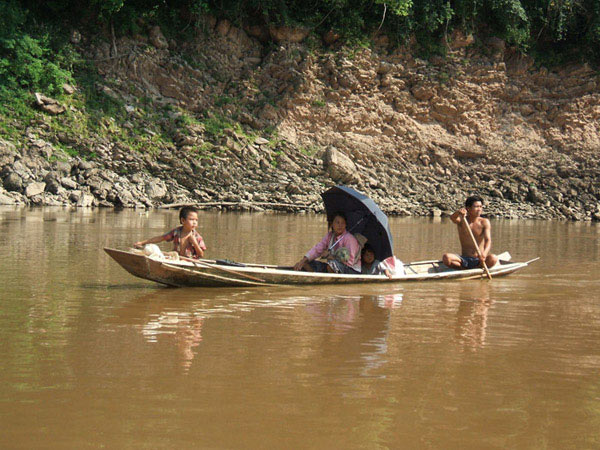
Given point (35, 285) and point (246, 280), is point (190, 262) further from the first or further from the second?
point (35, 285)

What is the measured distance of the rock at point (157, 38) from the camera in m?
27.4

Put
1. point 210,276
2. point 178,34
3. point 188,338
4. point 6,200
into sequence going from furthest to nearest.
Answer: point 178,34 < point 6,200 < point 210,276 < point 188,338

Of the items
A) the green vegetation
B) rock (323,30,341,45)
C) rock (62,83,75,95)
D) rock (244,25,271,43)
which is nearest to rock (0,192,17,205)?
the green vegetation

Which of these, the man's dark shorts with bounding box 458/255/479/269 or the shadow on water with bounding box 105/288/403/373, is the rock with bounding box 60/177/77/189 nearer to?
the man's dark shorts with bounding box 458/255/479/269

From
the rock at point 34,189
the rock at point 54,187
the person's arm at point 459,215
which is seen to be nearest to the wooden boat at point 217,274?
the person's arm at point 459,215

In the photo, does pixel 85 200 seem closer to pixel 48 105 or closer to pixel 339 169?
pixel 48 105

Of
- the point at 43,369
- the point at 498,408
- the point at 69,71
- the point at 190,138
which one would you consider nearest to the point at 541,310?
the point at 498,408

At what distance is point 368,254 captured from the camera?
9.53 meters

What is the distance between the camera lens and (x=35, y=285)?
8.00 metres

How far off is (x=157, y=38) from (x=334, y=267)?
67.7ft

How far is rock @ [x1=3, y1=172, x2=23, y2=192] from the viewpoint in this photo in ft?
71.8

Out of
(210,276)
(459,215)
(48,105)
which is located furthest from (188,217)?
(48,105)

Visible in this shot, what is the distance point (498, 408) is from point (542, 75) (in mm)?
30442

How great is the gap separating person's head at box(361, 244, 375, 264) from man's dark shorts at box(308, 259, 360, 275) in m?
0.38
